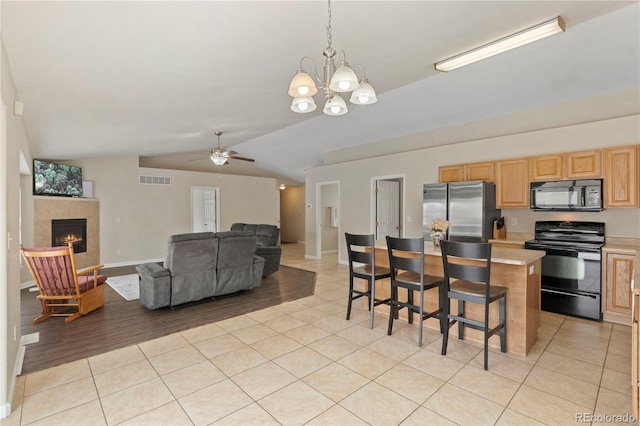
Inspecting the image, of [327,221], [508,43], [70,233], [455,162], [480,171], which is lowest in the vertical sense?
[70,233]

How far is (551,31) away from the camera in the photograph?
264cm

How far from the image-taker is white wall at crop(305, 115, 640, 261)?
3875mm

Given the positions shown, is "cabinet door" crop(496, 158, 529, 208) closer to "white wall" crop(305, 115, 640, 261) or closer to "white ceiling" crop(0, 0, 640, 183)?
"white wall" crop(305, 115, 640, 261)

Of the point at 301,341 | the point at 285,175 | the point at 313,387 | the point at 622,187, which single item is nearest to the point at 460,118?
the point at 622,187

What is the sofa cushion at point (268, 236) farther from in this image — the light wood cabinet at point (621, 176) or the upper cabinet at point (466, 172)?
the light wood cabinet at point (621, 176)

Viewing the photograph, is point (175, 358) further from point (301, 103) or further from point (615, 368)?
point (615, 368)

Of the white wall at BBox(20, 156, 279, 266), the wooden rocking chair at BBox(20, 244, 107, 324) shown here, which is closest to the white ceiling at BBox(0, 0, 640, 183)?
the wooden rocking chair at BBox(20, 244, 107, 324)

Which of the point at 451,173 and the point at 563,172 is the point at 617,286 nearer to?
the point at 563,172

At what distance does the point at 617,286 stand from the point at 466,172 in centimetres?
241

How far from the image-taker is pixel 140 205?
8031 mm

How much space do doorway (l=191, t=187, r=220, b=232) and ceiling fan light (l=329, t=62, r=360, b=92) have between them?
8.04 metres

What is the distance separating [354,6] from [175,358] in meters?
3.26

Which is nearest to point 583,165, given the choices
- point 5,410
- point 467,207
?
point 467,207

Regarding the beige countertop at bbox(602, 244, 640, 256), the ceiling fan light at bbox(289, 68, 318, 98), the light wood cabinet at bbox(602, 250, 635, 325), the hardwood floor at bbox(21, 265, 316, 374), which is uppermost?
the ceiling fan light at bbox(289, 68, 318, 98)
